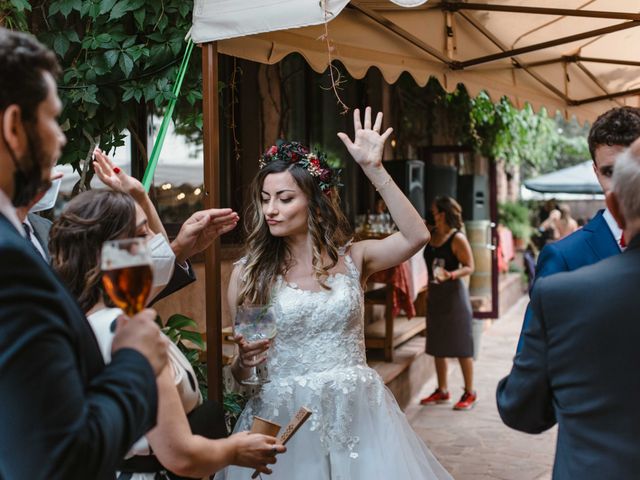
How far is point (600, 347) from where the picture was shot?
5.55 ft

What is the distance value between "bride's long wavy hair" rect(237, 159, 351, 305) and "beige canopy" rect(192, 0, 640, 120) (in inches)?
23.3

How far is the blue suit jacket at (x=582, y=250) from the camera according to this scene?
2.42 m

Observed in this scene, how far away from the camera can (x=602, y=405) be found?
1706 millimetres

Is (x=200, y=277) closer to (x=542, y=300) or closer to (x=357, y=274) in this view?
(x=357, y=274)

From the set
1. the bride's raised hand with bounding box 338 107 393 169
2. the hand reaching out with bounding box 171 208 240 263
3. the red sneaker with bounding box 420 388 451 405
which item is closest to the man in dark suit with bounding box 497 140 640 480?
the bride's raised hand with bounding box 338 107 393 169

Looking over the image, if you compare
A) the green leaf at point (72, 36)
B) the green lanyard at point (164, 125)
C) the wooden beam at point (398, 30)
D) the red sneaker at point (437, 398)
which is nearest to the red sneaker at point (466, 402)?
the red sneaker at point (437, 398)

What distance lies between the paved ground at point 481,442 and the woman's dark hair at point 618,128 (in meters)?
3.58

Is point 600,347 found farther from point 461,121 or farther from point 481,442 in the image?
point 461,121

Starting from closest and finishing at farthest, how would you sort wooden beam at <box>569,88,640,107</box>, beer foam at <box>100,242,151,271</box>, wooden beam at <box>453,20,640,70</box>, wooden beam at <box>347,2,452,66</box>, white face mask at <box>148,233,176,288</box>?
beer foam at <box>100,242,151,271</box> → white face mask at <box>148,233,176,288</box> → wooden beam at <box>347,2,452,66</box> → wooden beam at <box>453,20,640,70</box> → wooden beam at <box>569,88,640,107</box>

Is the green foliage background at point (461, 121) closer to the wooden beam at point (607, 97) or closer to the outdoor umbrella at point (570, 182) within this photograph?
the wooden beam at point (607, 97)

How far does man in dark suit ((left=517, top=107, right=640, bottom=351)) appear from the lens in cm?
243

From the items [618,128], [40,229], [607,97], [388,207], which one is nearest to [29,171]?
[40,229]

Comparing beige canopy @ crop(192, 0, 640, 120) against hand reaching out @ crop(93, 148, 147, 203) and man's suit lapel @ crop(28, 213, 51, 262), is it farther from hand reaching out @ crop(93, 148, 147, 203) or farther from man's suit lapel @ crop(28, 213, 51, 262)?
man's suit lapel @ crop(28, 213, 51, 262)

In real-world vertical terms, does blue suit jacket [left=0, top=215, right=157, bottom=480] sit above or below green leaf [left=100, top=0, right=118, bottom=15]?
below
